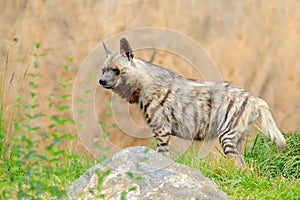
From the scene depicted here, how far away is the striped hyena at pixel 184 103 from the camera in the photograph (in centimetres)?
599

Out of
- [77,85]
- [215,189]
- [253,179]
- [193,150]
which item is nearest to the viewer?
[215,189]

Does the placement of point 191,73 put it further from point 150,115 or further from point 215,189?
point 215,189

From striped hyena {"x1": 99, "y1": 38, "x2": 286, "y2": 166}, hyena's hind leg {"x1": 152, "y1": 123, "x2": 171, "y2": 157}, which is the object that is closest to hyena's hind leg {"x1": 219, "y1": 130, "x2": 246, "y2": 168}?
striped hyena {"x1": 99, "y1": 38, "x2": 286, "y2": 166}

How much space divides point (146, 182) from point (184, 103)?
1.89m

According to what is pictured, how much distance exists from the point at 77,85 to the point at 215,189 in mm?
2716

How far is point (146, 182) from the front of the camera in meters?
4.41

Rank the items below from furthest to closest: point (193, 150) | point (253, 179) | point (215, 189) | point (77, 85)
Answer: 1. point (77, 85)
2. point (193, 150)
3. point (253, 179)
4. point (215, 189)

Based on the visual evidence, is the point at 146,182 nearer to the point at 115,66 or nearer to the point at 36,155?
the point at 36,155

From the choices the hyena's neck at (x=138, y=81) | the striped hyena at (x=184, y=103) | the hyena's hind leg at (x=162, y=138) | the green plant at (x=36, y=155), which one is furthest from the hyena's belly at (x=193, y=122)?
the green plant at (x=36, y=155)

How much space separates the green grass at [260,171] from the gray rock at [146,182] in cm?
45

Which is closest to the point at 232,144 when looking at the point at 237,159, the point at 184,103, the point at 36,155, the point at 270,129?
the point at 237,159

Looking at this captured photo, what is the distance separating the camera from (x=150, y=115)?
602 centimetres

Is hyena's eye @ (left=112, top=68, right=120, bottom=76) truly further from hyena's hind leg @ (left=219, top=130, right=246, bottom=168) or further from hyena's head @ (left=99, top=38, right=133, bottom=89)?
hyena's hind leg @ (left=219, top=130, right=246, bottom=168)

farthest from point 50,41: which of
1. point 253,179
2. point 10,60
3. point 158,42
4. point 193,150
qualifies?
point 253,179
